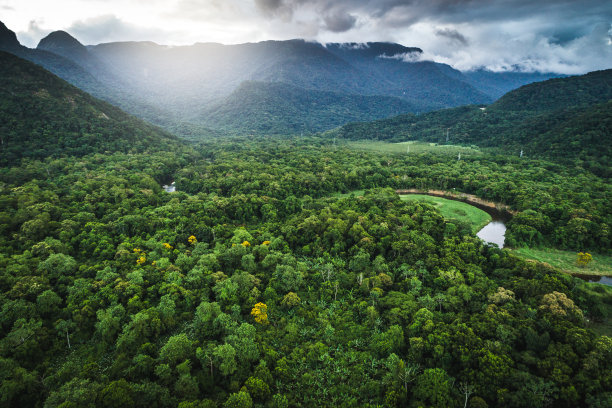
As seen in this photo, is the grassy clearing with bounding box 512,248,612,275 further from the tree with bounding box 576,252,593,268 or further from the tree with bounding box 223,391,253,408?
the tree with bounding box 223,391,253,408

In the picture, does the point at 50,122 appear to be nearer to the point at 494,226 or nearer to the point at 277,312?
the point at 277,312

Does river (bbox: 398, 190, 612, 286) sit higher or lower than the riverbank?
lower

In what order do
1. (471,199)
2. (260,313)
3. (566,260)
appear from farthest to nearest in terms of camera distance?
(471,199) → (566,260) → (260,313)

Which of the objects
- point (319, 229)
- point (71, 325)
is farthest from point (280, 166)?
point (71, 325)

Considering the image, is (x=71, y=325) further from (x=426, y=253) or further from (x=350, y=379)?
(x=426, y=253)

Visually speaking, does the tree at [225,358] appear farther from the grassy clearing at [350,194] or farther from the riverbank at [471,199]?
the riverbank at [471,199]

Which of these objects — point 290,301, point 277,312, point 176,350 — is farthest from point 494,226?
point 176,350

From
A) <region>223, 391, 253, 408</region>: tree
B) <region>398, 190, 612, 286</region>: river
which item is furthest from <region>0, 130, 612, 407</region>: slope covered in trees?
<region>398, 190, 612, 286</region>: river

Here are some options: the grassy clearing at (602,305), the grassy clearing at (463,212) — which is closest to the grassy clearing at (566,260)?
the grassy clearing at (602,305)
